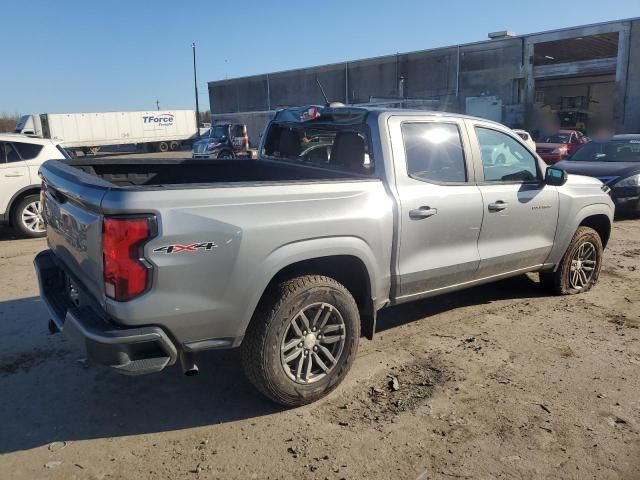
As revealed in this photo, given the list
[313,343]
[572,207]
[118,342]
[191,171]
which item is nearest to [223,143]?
[191,171]

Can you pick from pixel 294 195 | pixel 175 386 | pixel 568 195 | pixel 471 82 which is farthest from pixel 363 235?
pixel 471 82

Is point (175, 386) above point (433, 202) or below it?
below

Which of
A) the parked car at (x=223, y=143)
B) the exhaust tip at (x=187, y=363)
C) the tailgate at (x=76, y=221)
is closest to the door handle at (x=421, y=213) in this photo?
the exhaust tip at (x=187, y=363)

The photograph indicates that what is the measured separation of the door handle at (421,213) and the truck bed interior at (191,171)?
711mm

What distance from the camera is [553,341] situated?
4391 millimetres

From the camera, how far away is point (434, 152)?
4086 mm

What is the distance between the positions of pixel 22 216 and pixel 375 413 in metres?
7.24

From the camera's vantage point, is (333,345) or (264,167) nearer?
(333,345)

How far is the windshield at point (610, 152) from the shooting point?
10562 millimetres

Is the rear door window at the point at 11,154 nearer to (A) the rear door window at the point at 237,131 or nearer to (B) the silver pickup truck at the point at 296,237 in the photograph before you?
(B) the silver pickup truck at the point at 296,237

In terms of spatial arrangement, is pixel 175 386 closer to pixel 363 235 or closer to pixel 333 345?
pixel 333 345

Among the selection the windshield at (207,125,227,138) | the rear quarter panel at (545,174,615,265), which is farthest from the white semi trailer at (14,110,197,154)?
the rear quarter panel at (545,174,615,265)

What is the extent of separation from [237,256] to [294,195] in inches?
20.7

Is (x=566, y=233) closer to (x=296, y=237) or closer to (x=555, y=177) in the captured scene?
(x=555, y=177)
